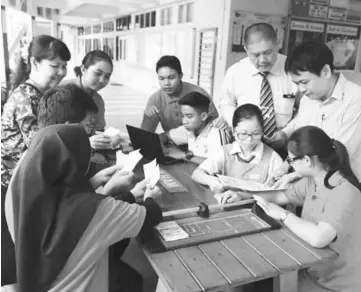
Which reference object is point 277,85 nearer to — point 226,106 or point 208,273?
point 226,106

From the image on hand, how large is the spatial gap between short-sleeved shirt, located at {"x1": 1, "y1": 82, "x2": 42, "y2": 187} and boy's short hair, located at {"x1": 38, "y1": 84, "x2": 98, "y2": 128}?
0.26m

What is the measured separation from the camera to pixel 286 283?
122 cm

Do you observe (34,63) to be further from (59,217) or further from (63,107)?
(59,217)

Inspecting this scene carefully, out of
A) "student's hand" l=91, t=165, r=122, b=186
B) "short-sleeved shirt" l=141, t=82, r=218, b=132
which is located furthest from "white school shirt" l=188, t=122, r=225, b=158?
"student's hand" l=91, t=165, r=122, b=186

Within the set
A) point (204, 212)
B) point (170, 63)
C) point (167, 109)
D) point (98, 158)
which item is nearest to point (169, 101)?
point (167, 109)

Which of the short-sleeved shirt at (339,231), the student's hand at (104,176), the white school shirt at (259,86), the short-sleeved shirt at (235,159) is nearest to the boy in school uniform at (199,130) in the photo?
the short-sleeved shirt at (235,159)

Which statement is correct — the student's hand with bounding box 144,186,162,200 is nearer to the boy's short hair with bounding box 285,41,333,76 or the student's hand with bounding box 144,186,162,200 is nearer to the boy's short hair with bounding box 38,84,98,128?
the boy's short hair with bounding box 38,84,98,128

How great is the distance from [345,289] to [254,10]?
3.27 meters

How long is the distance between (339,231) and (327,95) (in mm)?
891

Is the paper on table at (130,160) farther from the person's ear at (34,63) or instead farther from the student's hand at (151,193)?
the person's ear at (34,63)

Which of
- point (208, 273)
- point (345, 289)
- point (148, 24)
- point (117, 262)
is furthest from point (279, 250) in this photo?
point (148, 24)

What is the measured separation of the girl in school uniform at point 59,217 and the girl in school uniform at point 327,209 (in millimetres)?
653

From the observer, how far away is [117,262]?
176cm

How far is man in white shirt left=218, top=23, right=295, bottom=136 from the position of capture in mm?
2150
